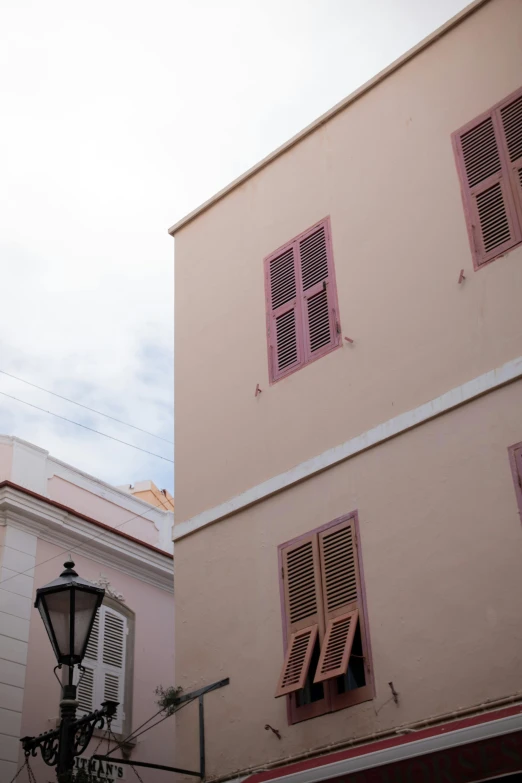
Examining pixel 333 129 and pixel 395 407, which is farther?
pixel 333 129

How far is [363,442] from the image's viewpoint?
9.38m

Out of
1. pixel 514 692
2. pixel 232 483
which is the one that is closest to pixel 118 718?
pixel 232 483

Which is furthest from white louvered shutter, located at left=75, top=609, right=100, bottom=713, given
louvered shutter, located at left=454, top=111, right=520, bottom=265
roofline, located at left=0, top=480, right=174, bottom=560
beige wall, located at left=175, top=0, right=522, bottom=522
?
louvered shutter, located at left=454, top=111, right=520, bottom=265

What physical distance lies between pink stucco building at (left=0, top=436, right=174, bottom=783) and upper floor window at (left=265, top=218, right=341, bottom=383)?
436cm

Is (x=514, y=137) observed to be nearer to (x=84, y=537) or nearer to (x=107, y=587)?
(x=84, y=537)

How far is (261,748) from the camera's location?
884 centimetres

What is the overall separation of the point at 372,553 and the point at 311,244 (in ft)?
11.3

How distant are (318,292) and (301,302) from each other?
0.73ft

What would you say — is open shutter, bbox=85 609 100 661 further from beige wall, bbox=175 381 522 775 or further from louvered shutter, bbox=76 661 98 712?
beige wall, bbox=175 381 522 775

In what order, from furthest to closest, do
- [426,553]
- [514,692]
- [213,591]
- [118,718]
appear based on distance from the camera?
1. [118,718]
2. [213,591]
3. [426,553]
4. [514,692]

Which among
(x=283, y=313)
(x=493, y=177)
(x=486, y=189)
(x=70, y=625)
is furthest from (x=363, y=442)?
(x=70, y=625)

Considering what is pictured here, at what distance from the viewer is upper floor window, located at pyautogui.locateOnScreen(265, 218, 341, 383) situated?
1027cm

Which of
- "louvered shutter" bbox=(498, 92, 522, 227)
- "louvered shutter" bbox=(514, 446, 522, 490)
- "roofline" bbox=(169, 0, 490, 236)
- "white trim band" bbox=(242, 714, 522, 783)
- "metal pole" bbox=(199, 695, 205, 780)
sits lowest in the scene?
"white trim band" bbox=(242, 714, 522, 783)

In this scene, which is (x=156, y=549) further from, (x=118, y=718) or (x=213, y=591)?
(x=213, y=591)
